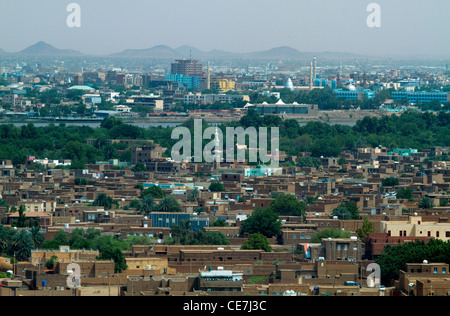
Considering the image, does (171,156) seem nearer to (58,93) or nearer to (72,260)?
(72,260)

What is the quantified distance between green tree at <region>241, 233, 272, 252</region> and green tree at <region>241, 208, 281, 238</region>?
2.49ft

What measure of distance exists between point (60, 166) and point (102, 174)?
2321mm

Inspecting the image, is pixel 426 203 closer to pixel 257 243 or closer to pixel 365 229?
pixel 365 229

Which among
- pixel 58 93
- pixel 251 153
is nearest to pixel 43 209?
pixel 251 153

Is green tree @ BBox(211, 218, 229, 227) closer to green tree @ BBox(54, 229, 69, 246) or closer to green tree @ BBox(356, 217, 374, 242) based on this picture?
green tree @ BBox(356, 217, 374, 242)

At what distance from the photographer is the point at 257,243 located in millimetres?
13969

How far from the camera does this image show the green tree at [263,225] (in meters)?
15.1

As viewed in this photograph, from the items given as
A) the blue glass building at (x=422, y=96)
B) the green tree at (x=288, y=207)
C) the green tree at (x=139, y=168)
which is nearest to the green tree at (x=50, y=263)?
the green tree at (x=288, y=207)

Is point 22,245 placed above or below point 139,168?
above

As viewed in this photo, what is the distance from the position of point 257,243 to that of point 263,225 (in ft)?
4.21

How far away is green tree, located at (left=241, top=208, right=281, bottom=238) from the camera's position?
49.6ft

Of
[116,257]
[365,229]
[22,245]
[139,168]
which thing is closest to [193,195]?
[365,229]

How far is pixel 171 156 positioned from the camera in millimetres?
31109
